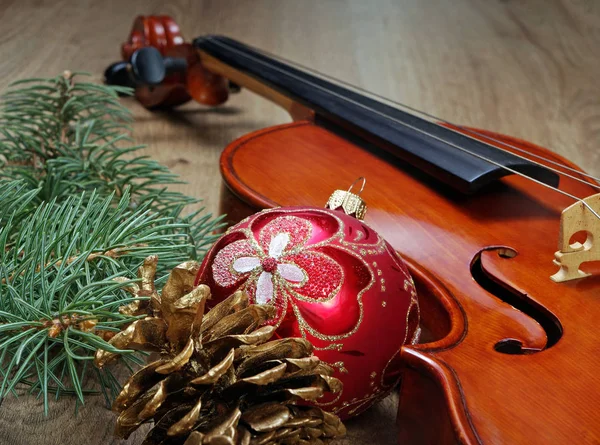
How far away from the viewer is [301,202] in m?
0.61

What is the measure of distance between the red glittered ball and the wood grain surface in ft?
1.20

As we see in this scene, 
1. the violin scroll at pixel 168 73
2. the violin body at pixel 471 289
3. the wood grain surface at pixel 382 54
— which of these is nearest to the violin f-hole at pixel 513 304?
the violin body at pixel 471 289

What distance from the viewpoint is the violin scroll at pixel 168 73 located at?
38.1 inches

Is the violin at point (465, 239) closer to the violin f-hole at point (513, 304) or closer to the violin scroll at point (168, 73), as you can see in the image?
the violin f-hole at point (513, 304)

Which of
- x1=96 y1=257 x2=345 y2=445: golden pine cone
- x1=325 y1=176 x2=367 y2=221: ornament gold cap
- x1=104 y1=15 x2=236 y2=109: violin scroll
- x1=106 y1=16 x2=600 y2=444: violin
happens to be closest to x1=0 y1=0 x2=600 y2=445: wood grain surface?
x1=104 y1=15 x2=236 y2=109: violin scroll

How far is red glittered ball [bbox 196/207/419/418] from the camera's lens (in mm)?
A: 416

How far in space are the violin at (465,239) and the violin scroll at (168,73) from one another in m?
0.11

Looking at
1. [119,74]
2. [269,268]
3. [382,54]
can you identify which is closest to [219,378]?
[269,268]

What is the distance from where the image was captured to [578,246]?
49cm

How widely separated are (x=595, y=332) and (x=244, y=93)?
2.58 feet

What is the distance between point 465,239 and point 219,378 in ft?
0.85

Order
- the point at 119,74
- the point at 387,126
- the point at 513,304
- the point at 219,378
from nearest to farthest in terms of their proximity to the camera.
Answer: the point at 219,378
the point at 513,304
the point at 387,126
the point at 119,74

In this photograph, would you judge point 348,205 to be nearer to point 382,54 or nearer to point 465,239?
point 465,239

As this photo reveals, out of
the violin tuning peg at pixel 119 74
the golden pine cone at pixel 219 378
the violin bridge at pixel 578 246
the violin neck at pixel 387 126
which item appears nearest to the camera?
the golden pine cone at pixel 219 378
